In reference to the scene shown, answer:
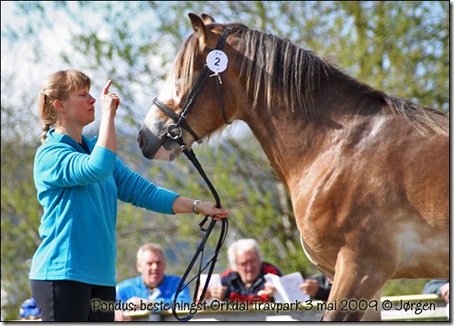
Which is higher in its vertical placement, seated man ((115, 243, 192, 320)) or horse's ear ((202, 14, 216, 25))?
horse's ear ((202, 14, 216, 25))

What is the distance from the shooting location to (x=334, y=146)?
3553 millimetres

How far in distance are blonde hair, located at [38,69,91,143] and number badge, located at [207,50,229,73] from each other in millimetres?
698

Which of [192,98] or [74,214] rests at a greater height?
[192,98]

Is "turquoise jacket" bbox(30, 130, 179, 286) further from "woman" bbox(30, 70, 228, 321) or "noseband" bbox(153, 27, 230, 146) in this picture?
"noseband" bbox(153, 27, 230, 146)

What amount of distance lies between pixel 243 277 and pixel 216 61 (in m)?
3.22

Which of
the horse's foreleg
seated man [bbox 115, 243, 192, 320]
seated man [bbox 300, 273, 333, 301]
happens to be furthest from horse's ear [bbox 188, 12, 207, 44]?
seated man [bbox 115, 243, 192, 320]

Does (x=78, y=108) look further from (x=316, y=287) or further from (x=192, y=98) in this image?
(x=316, y=287)

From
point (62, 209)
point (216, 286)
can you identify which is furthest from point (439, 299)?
point (62, 209)

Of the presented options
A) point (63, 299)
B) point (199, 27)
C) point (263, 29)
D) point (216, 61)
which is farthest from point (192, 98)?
point (263, 29)

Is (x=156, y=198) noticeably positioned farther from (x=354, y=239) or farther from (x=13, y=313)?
(x=13, y=313)

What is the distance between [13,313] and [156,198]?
29.1 ft

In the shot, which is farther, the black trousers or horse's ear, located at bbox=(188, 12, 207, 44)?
horse's ear, located at bbox=(188, 12, 207, 44)

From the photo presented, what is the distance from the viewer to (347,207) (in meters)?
3.36

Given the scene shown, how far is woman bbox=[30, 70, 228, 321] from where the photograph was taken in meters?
3.08
